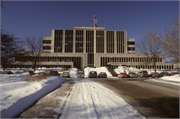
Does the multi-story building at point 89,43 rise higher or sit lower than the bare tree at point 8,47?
higher

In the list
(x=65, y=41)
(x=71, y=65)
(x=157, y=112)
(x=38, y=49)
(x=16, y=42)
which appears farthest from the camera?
(x=65, y=41)

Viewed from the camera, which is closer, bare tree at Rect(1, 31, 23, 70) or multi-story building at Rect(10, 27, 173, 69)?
bare tree at Rect(1, 31, 23, 70)

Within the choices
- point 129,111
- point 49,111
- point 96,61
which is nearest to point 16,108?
point 49,111

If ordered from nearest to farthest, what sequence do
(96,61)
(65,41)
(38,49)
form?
1. (38,49)
2. (96,61)
3. (65,41)

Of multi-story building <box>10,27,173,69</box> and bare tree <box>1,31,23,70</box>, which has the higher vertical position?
multi-story building <box>10,27,173,69</box>

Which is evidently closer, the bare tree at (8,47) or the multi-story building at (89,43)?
the bare tree at (8,47)

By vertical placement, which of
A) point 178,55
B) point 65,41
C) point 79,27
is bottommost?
point 178,55

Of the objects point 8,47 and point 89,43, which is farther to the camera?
point 89,43

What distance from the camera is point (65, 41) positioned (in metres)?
76.2

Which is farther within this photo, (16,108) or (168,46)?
(168,46)

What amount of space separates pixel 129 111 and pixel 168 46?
49.3 ft

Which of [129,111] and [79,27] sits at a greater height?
[79,27]

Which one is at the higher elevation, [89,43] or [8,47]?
[89,43]

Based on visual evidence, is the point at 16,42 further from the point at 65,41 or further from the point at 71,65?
the point at 65,41
